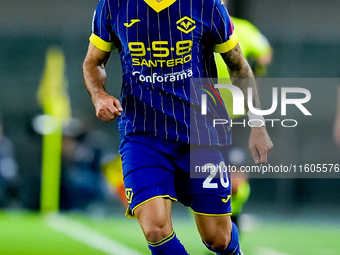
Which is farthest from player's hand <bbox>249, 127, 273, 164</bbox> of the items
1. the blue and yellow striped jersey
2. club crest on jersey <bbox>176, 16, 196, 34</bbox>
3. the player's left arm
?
club crest on jersey <bbox>176, 16, 196, 34</bbox>

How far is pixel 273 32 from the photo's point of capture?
9.54 meters

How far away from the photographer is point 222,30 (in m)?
4.31

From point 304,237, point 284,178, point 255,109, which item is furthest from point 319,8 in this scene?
point 255,109

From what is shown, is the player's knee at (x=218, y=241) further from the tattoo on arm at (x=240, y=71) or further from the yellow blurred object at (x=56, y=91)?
the yellow blurred object at (x=56, y=91)

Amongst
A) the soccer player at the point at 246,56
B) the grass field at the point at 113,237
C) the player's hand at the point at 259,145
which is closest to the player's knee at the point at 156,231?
the player's hand at the point at 259,145

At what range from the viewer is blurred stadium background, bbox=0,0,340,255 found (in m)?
9.35

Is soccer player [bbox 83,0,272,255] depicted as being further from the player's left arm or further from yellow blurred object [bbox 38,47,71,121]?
yellow blurred object [bbox 38,47,71,121]

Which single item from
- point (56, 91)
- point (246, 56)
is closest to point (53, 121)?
point (56, 91)

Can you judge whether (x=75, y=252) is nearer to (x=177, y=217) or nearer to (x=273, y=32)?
(x=177, y=217)

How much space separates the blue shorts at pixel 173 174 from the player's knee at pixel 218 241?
0.48 feet

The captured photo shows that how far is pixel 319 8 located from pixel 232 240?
18.5ft

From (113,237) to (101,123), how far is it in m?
1.95

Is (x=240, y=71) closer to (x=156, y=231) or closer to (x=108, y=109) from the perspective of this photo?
(x=108, y=109)

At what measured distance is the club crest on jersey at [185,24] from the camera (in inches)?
167
